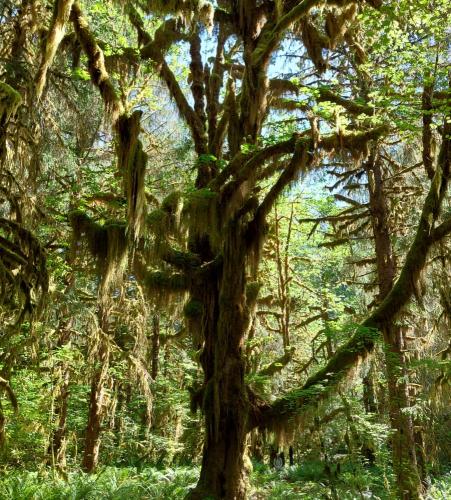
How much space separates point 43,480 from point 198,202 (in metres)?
5.90

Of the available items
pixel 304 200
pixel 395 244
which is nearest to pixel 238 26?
pixel 395 244

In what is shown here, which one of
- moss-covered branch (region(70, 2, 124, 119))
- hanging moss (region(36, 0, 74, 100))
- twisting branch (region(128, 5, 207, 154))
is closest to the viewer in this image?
hanging moss (region(36, 0, 74, 100))

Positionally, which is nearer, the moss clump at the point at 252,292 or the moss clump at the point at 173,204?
the moss clump at the point at 173,204

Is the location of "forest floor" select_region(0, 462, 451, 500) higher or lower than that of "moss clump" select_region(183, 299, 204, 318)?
lower

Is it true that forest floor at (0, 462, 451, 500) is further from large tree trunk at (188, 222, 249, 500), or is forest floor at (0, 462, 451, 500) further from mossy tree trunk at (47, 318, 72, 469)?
large tree trunk at (188, 222, 249, 500)

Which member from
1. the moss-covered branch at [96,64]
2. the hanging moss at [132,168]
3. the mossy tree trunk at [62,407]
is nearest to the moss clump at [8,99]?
the hanging moss at [132,168]

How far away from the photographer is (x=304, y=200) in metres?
15.6

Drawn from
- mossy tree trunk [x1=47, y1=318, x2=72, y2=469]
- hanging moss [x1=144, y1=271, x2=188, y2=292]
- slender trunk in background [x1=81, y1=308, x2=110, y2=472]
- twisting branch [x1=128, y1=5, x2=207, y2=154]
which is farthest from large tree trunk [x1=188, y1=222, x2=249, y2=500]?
slender trunk in background [x1=81, y1=308, x2=110, y2=472]

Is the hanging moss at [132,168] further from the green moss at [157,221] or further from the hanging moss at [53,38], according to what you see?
the hanging moss at [53,38]

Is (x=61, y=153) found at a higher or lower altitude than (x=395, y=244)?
higher

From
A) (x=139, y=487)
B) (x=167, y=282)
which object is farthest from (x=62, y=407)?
(x=167, y=282)

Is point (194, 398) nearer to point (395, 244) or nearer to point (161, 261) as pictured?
point (161, 261)

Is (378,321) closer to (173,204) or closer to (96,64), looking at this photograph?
(173,204)

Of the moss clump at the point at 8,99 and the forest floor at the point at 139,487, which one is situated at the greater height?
the moss clump at the point at 8,99
